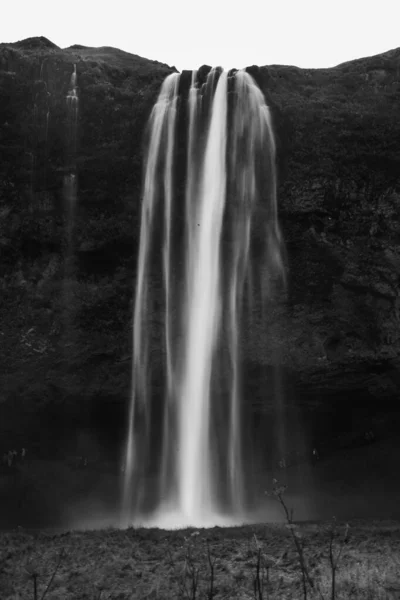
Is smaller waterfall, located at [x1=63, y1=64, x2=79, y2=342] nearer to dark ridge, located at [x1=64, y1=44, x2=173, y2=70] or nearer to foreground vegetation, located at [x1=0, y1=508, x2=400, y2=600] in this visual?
dark ridge, located at [x1=64, y1=44, x2=173, y2=70]

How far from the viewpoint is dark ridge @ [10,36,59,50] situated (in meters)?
21.4

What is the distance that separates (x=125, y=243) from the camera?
18859 millimetres

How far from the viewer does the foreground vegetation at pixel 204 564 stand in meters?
9.48

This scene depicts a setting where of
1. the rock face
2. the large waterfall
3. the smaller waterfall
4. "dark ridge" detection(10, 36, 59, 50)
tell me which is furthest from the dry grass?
"dark ridge" detection(10, 36, 59, 50)

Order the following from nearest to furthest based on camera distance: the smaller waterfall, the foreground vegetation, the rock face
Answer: the foreground vegetation
the rock face
the smaller waterfall

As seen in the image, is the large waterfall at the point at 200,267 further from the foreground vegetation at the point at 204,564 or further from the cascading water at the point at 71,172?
the foreground vegetation at the point at 204,564

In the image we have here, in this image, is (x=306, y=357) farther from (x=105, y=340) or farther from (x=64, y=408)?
(x=64, y=408)

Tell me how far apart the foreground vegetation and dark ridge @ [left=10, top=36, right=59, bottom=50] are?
16287 mm

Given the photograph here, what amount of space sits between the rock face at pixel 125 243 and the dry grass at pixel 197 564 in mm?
6052

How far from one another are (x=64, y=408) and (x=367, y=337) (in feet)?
32.0

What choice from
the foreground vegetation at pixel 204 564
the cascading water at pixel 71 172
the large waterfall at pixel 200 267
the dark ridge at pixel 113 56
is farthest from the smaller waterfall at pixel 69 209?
the foreground vegetation at pixel 204 564

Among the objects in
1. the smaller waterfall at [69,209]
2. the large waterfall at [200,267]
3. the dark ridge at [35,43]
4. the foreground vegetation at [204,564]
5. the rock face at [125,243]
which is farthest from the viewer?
the dark ridge at [35,43]

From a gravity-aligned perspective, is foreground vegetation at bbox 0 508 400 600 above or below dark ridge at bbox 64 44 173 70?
below

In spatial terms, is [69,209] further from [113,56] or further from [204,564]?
[204,564]
